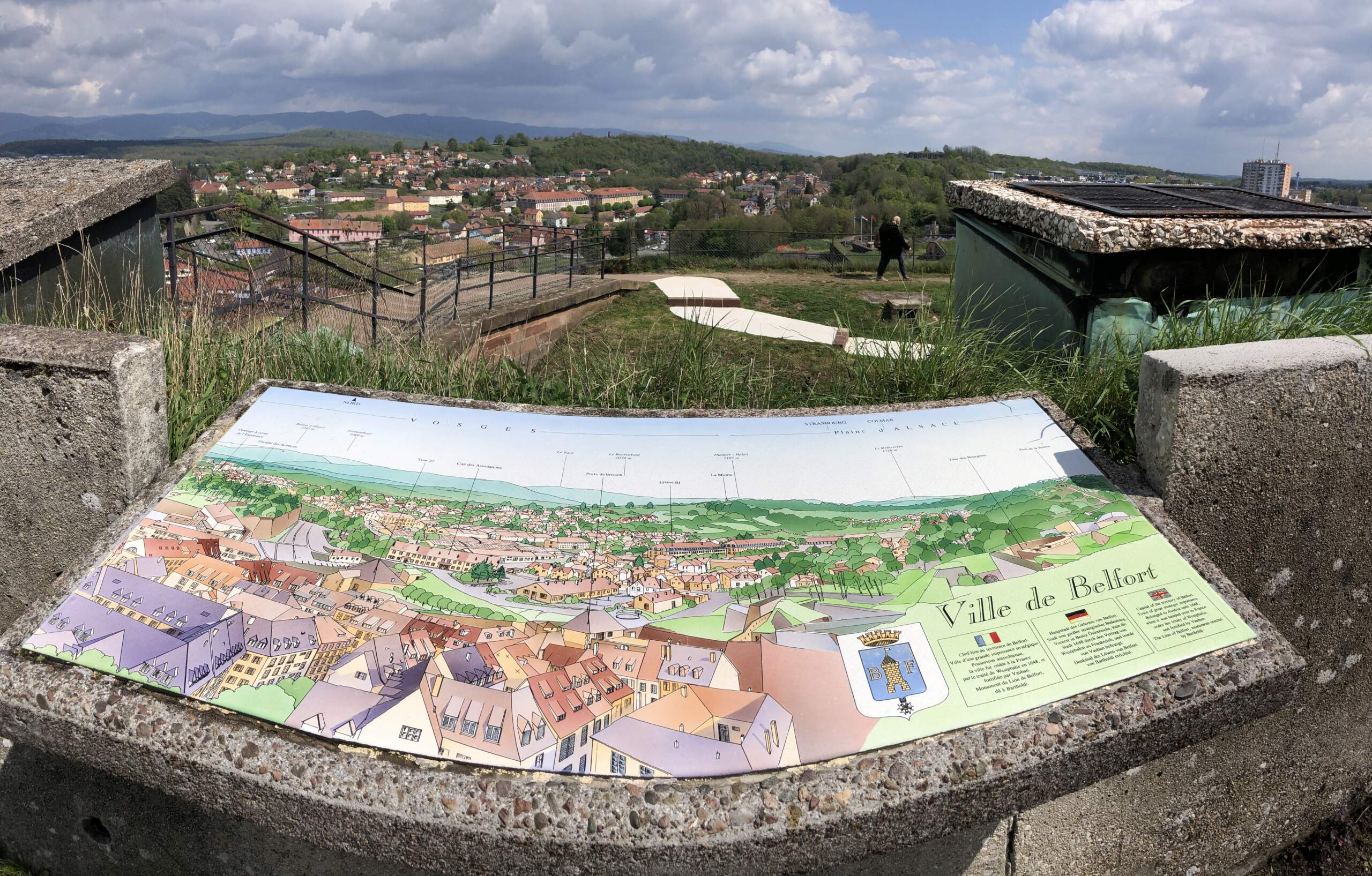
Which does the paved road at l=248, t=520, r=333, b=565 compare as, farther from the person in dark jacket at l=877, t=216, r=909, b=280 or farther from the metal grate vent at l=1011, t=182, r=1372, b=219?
the person in dark jacket at l=877, t=216, r=909, b=280

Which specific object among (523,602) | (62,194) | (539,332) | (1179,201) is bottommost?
(539,332)

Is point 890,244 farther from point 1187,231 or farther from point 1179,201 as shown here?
point 1187,231

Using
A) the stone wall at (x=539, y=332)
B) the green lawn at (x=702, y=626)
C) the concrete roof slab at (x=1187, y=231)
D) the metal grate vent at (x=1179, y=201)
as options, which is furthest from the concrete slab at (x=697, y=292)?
the green lawn at (x=702, y=626)

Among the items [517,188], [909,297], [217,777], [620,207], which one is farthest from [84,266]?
[517,188]

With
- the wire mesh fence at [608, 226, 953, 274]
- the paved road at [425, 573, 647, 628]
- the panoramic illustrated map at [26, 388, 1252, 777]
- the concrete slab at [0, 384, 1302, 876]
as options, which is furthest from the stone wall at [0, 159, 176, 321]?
the wire mesh fence at [608, 226, 953, 274]

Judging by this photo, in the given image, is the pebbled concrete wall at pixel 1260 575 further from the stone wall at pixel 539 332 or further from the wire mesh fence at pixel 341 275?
the stone wall at pixel 539 332

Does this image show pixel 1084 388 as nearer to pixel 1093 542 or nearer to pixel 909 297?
pixel 1093 542

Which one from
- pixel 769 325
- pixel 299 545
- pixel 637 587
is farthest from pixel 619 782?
pixel 769 325
